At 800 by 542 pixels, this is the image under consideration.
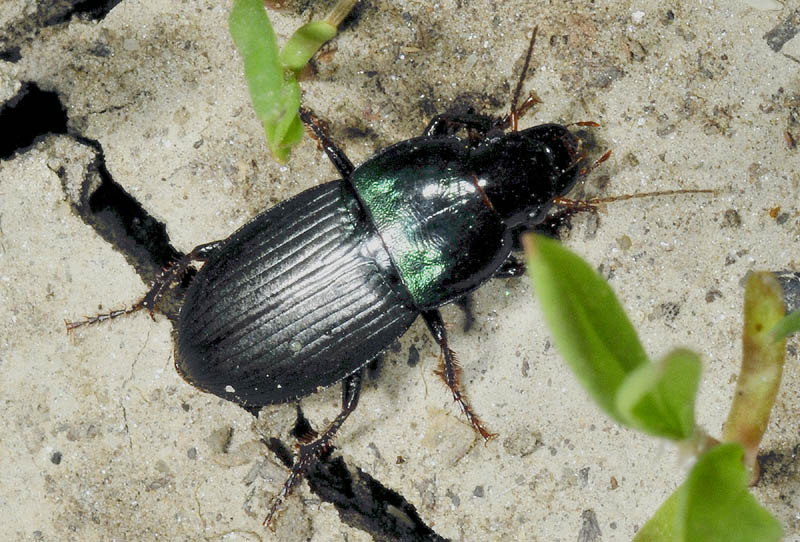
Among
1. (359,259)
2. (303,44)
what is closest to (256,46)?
(303,44)

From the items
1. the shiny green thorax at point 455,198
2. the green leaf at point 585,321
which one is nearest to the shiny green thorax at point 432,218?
the shiny green thorax at point 455,198

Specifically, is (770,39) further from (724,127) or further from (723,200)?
(723,200)

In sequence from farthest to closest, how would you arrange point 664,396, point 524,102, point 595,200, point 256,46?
1. point 524,102
2. point 595,200
3. point 256,46
4. point 664,396

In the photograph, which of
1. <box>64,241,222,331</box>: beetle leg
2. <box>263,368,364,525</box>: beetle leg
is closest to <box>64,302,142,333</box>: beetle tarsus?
<box>64,241,222,331</box>: beetle leg

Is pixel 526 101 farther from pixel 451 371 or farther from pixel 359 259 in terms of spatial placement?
pixel 451 371

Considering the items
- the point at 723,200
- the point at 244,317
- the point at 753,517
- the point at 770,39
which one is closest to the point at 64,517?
the point at 244,317

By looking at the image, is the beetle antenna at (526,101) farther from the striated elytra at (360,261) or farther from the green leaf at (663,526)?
the green leaf at (663,526)
